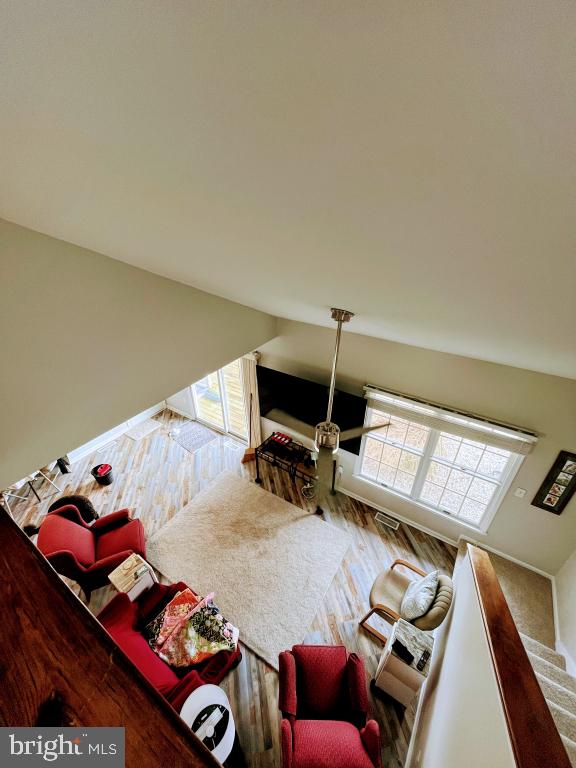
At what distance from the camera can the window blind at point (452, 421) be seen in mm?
3299

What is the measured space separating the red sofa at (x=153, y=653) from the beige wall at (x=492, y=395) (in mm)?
3010

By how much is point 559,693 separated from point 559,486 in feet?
6.53

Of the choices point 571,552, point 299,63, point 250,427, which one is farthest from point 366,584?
point 299,63

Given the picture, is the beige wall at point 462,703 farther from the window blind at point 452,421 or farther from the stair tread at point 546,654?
the window blind at point 452,421

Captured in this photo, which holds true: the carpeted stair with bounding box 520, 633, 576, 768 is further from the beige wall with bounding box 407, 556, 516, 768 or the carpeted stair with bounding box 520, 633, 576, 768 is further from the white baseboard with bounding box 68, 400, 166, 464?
the white baseboard with bounding box 68, 400, 166, 464

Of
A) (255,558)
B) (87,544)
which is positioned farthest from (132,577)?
(255,558)

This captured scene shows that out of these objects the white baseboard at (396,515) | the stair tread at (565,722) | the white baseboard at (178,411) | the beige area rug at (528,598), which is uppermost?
the stair tread at (565,722)

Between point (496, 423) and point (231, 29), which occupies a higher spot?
point (231, 29)

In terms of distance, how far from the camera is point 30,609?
82cm

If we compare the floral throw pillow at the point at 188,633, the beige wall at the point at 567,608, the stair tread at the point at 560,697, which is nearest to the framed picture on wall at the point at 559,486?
the beige wall at the point at 567,608

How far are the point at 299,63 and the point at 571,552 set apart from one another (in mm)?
4988

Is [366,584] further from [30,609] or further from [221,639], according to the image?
[30,609]

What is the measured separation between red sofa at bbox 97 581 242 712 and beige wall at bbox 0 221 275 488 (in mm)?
1608

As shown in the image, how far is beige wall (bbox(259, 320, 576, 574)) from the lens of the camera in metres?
3.14
